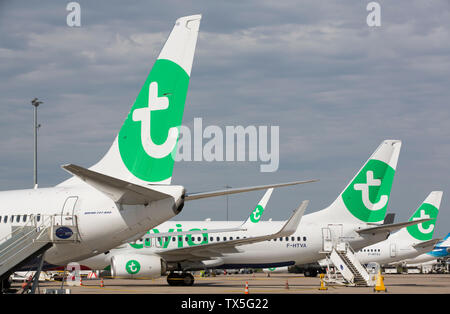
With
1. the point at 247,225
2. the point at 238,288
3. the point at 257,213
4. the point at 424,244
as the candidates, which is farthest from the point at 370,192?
the point at 424,244

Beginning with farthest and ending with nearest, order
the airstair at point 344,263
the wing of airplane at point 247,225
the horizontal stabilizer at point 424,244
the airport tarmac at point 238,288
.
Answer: the horizontal stabilizer at point 424,244 < the wing of airplane at point 247,225 < the airstair at point 344,263 < the airport tarmac at point 238,288

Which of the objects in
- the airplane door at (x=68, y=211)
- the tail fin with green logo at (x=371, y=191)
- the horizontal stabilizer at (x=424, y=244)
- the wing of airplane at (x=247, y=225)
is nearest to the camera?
the airplane door at (x=68, y=211)

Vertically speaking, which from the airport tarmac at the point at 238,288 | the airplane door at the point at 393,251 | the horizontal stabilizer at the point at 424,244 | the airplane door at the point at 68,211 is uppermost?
the horizontal stabilizer at the point at 424,244

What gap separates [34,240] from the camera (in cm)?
1573

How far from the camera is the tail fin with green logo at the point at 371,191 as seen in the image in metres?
34.2

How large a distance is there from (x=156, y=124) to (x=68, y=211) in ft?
10.7

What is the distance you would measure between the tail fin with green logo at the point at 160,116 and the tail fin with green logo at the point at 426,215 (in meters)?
37.4

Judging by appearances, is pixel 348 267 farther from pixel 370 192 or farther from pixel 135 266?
pixel 135 266

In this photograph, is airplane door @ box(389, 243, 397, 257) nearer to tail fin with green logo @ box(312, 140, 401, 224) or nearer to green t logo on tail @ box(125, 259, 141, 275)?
tail fin with green logo @ box(312, 140, 401, 224)

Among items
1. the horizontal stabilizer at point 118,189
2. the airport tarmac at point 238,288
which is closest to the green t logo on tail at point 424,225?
the airport tarmac at point 238,288

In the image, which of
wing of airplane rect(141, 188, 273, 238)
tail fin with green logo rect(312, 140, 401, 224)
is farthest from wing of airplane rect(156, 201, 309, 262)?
tail fin with green logo rect(312, 140, 401, 224)

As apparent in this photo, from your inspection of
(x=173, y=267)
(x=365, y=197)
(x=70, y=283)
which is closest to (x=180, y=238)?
(x=173, y=267)

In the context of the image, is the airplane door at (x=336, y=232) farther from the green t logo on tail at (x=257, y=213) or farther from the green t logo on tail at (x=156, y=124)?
the green t logo on tail at (x=156, y=124)
